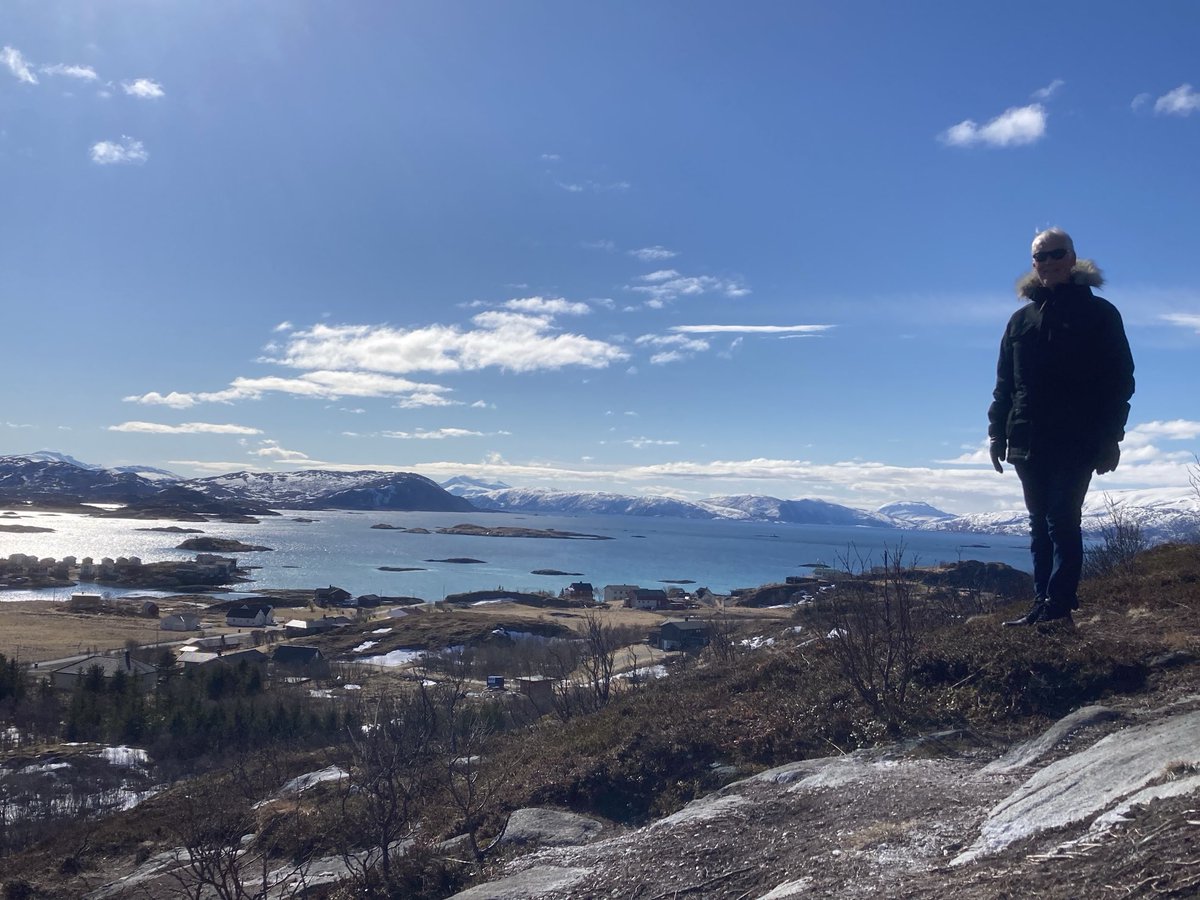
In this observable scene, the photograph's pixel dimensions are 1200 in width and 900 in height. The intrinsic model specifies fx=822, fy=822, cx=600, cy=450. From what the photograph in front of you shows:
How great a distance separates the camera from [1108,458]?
225 inches

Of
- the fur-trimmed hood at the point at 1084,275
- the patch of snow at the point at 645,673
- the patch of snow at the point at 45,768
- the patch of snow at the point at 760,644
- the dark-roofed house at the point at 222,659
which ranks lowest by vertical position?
the dark-roofed house at the point at 222,659

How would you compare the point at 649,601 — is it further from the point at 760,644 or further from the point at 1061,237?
the point at 1061,237

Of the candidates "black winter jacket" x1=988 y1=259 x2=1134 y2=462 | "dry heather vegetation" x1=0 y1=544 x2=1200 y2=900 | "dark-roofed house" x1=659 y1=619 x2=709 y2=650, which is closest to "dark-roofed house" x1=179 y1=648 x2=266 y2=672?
"dark-roofed house" x1=659 y1=619 x2=709 y2=650

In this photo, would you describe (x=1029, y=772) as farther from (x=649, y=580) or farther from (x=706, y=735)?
(x=649, y=580)

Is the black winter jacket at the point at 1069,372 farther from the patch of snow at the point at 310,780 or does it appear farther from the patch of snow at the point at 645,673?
the patch of snow at the point at 645,673

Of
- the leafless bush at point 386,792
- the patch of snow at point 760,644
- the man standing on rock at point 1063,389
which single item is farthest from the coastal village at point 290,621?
the man standing on rock at point 1063,389

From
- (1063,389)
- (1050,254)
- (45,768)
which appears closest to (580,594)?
(45,768)

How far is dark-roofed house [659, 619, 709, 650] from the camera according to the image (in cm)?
4088

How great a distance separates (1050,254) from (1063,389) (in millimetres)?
953

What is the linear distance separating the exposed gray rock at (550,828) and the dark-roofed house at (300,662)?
38812mm

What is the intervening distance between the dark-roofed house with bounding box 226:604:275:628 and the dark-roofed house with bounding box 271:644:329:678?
53.9 ft

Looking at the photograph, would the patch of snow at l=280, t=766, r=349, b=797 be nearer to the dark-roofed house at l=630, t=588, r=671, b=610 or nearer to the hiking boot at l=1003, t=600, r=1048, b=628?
the hiking boot at l=1003, t=600, r=1048, b=628

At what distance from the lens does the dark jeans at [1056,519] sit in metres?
5.82

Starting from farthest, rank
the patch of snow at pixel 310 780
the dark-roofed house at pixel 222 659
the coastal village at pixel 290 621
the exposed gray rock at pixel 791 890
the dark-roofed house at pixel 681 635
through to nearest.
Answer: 1. the dark-roofed house at pixel 681 635
2. the coastal village at pixel 290 621
3. the dark-roofed house at pixel 222 659
4. the patch of snow at pixel 310 780
5. the exposed gray rock at pixel 791 890
